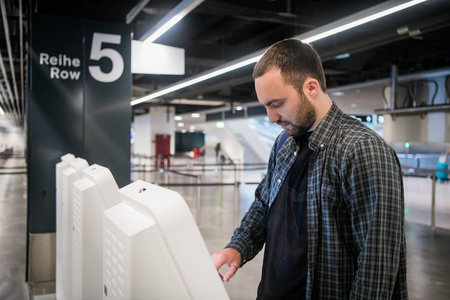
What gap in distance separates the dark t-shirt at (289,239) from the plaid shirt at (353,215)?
2.7 inches

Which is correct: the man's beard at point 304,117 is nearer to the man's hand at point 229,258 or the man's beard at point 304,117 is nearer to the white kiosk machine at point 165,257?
the man's hand at point 229,258

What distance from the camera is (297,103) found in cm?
140

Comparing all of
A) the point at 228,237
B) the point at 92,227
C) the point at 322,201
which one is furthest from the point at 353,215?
the point at 228,237

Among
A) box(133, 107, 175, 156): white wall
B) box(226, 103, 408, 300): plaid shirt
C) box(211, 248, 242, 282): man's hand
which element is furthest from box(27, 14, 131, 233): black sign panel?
box(133, 107, 175, 156): white wall

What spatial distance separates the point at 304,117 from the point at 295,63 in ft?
0.66

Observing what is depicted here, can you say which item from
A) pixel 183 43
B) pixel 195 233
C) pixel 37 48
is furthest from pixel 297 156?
pixel 183 43

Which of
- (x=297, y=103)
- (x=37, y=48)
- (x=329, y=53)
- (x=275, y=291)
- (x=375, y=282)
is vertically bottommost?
(x=275, y=291)

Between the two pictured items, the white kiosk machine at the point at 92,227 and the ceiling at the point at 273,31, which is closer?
the white kiosk machine at the point at 92,227

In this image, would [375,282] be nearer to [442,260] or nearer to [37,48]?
[37,48]

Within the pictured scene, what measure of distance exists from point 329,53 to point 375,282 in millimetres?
5945

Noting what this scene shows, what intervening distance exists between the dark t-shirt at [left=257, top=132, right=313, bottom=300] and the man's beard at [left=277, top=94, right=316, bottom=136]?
8cm

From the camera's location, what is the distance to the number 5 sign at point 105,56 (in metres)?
4.24

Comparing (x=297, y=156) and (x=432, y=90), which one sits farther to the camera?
(x=432, y=90)

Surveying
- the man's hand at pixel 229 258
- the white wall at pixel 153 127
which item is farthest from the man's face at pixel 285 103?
the white wall at pixel 153 127
